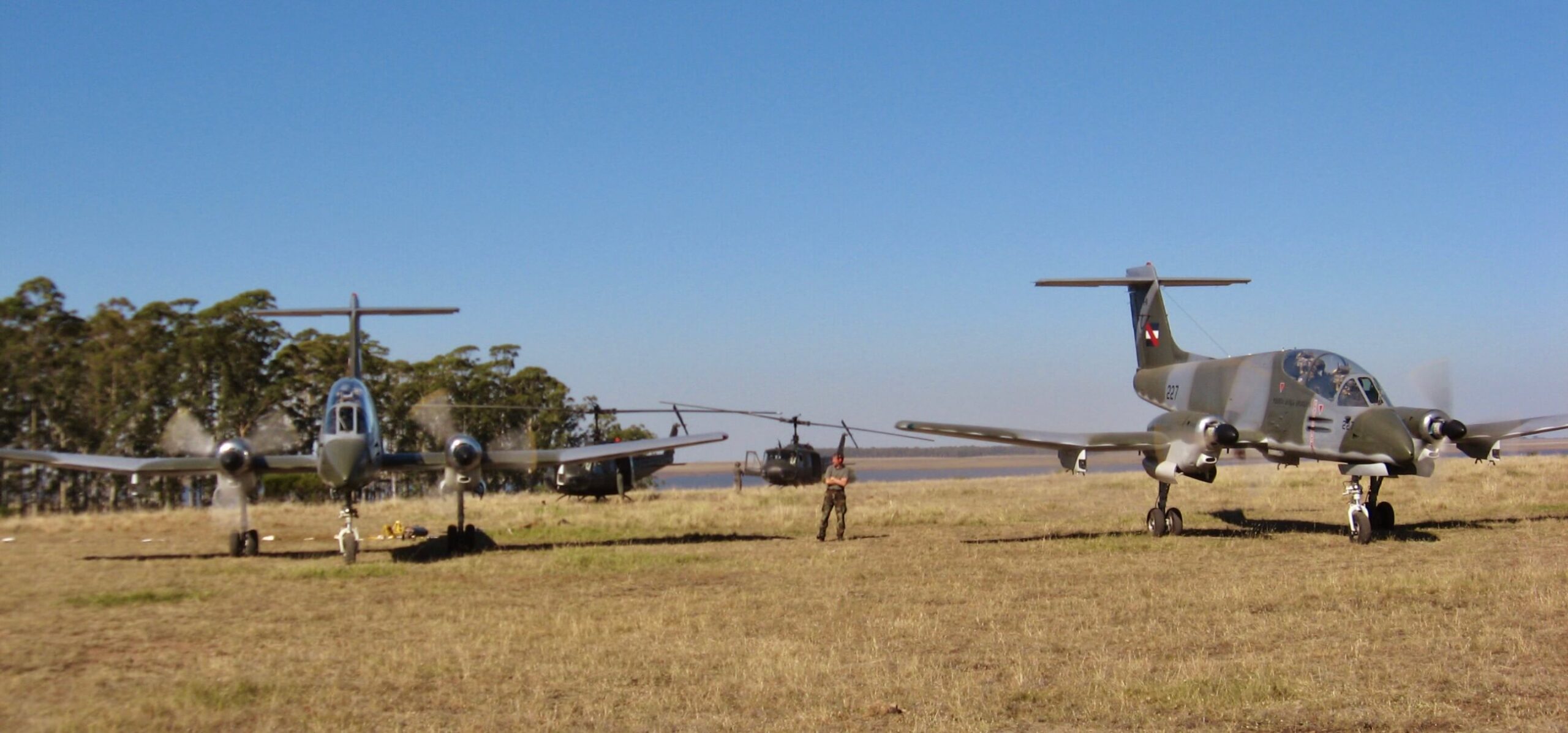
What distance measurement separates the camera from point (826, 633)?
10.5 m

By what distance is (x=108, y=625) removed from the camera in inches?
457

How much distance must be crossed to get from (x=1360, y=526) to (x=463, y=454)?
14.3 m

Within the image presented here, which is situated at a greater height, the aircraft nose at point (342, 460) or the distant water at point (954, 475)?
the aircraft nose at point (342, 460)

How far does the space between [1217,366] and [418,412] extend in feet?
53.3

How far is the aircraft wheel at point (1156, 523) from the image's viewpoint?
64.2ft

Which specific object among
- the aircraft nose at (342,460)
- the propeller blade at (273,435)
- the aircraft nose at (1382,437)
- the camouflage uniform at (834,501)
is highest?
the propeller blade at (273,435)

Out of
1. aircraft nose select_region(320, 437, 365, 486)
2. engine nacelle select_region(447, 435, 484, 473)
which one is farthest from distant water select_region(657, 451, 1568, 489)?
aircraft nose select_region(320, 437, 365, 486)

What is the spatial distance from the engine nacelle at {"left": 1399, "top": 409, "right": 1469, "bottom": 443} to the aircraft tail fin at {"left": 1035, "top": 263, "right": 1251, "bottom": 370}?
229 inches

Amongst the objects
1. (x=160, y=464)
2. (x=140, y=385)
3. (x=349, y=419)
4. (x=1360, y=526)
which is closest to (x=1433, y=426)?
(x=1360, y=526)

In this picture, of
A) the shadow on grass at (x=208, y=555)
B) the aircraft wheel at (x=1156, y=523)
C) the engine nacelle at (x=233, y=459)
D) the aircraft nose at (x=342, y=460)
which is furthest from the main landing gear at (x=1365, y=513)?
the engine nacelle at (x=233, y=459)

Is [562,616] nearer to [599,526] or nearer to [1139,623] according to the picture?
[1139,623]

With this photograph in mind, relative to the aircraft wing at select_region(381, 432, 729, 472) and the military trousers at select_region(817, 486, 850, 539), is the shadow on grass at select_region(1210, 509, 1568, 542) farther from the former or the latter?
the aircraft wing at select_region(381, 432, 729, 472)

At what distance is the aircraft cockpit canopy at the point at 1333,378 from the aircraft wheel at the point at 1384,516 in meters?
2.25

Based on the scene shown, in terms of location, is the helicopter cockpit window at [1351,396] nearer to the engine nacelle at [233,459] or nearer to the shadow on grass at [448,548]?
the shadow on grass at [448,548]
